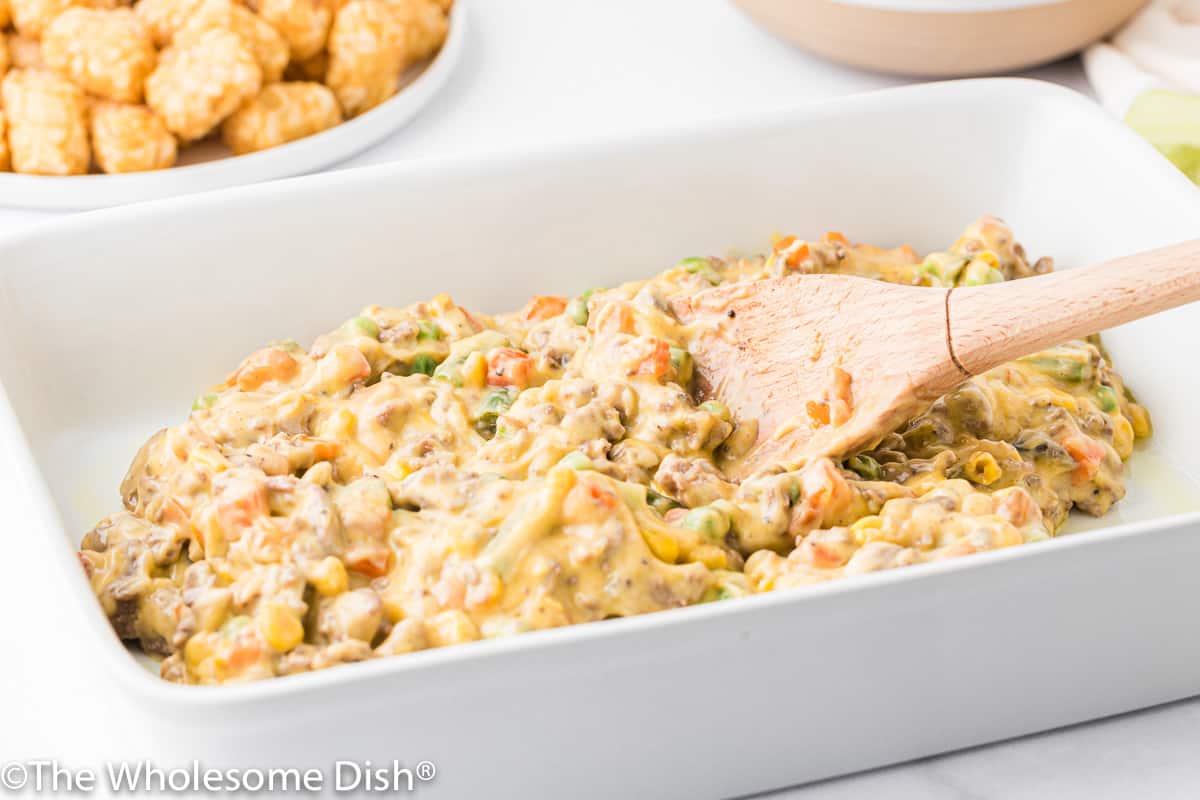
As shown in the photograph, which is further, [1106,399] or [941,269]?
[941,269]

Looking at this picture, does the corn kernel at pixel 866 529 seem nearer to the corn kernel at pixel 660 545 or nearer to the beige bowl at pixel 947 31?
the corn kernel at pixel 660 545

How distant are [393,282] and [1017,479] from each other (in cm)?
106

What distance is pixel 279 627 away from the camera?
1661mm

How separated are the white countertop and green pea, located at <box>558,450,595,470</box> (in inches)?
19.0

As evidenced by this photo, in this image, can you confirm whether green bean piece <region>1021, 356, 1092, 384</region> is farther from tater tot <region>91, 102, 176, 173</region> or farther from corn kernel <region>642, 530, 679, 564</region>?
tater tot <region>91, 102, 176, 173</region>

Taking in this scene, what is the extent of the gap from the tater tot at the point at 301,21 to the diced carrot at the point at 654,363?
131 cm

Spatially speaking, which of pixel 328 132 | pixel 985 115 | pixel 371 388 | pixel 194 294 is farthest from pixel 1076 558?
pixel 328 132

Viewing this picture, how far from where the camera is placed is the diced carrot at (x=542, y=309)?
7.88 feet

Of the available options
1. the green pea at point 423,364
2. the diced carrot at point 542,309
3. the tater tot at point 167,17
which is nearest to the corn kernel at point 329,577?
the green pea at point 423,364

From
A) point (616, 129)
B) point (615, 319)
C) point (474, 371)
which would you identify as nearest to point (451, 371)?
point (474, 371)

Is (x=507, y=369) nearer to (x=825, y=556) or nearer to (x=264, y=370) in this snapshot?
(x=264, y=370)

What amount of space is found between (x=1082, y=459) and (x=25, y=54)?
220cm

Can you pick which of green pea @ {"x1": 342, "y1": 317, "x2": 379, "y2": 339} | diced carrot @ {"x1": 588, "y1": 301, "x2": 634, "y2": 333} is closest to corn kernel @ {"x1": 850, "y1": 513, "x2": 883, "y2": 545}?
diced carrot @ {"x1": 588, "y1": 301, "x2": 634, "y2": 333}

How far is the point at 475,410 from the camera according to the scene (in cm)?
210
